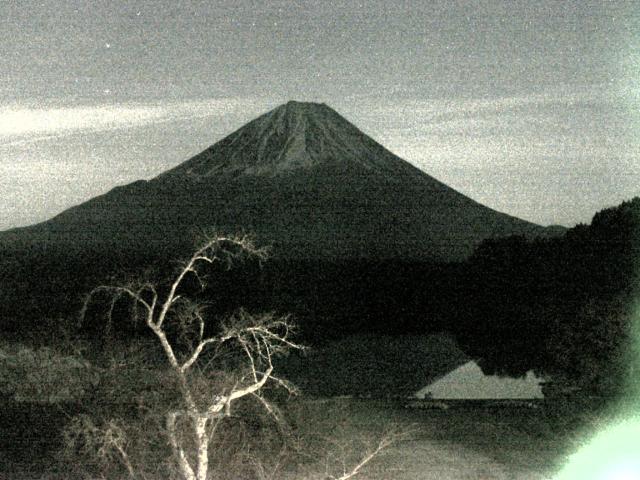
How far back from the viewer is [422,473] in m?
9.09

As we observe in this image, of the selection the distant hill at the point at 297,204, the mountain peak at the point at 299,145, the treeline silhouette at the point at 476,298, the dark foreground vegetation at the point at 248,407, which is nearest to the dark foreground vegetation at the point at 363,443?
the dark foreground vegetation at the point at 248,407

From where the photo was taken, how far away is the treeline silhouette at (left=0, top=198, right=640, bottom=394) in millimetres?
9841

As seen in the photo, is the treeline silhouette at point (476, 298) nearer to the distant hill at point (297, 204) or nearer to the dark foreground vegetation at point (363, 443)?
the dark foreground vegetation at point (363, 443)

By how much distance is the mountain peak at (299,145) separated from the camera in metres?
96.0

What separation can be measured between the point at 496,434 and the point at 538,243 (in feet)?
70.3

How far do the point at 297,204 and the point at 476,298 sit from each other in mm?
59567

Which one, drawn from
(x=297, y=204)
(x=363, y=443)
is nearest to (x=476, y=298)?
(x=363, y=443)

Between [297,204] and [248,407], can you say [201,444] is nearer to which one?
[248,407]

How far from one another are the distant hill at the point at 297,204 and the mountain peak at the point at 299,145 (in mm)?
120

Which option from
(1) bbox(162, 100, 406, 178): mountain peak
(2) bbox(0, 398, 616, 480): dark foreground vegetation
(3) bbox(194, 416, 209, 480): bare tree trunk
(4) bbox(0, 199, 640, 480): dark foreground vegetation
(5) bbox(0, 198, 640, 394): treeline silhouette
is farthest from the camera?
(1) bbox(162, 100, 406, 178): mountain peak

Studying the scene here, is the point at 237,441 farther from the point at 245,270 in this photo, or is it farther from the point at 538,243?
the point at 245,270

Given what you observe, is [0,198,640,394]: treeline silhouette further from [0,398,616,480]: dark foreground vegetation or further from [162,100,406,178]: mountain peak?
[162,100,406,178]: mountain peak

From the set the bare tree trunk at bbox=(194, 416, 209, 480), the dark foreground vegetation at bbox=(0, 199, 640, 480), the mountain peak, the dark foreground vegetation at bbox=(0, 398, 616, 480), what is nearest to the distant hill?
the mountain peak

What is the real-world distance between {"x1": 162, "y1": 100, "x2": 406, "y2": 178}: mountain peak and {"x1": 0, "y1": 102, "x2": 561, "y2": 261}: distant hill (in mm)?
120
